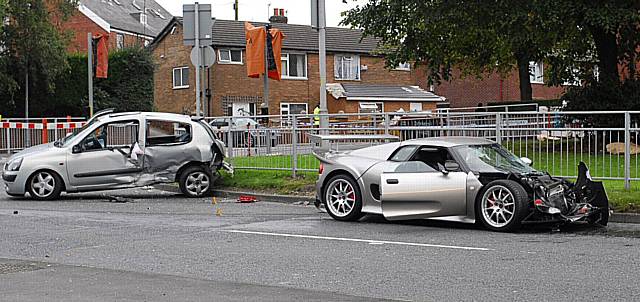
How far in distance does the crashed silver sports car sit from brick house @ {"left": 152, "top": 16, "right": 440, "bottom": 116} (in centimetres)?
3376

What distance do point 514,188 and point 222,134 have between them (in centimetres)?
934

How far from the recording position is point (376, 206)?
13.3 m

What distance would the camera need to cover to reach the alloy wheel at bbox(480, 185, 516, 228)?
1211 centimetres

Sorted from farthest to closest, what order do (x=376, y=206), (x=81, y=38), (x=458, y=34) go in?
(x=81, y=38)
(x=458, y=34)
(x=376, y=206)

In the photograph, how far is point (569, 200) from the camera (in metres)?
12.4

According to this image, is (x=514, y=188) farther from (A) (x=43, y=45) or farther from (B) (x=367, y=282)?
(A) (x=43, y=45)

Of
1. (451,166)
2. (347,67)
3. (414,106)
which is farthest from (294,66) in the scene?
(451,166)

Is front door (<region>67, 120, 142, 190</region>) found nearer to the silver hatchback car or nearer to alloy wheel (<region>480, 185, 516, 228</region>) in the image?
the silver hatchback car

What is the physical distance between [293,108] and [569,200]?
131 feet

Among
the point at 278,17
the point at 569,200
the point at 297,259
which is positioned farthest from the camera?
the point at 278,17

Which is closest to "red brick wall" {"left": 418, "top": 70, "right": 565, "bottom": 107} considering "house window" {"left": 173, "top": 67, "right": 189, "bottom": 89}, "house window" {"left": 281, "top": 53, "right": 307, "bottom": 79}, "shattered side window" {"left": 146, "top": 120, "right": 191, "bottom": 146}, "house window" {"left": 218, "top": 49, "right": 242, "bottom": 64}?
"house window" {"left": 281, "top": 53, "right": 307, "bottom": 79}

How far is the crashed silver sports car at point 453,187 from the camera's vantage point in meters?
12.2

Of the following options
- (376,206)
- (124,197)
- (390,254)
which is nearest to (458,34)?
(124,197)

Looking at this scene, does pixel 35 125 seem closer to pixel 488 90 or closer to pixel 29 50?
pixel 29 50
